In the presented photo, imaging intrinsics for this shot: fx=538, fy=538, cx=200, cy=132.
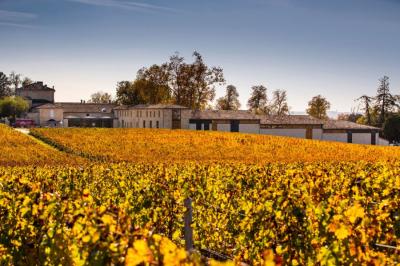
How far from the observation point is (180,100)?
321ft

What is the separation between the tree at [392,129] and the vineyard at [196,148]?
33.6 meters

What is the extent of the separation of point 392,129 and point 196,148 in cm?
4843

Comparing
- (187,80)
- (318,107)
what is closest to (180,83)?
(187,80)

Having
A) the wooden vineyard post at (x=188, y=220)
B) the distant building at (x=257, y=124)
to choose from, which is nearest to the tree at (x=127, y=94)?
the distant building at (x=257, y=124)

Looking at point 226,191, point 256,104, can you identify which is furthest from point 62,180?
point 256,104

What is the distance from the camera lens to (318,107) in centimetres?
13338

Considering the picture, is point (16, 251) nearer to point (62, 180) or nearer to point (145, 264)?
point (145, 264)

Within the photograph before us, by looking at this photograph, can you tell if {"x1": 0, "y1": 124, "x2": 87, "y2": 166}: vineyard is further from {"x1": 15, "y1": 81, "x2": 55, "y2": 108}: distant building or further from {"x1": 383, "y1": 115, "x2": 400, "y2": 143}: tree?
{"x1": 15, "y1": 81, "x2": 55, "y2": 108}: distant building

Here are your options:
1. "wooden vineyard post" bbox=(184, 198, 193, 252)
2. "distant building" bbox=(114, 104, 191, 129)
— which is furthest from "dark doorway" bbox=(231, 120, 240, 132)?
"wooden vineyard post" bbox=(184, 198, 193, 252)

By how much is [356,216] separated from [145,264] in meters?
3.50

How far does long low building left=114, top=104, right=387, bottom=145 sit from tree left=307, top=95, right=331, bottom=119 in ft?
150

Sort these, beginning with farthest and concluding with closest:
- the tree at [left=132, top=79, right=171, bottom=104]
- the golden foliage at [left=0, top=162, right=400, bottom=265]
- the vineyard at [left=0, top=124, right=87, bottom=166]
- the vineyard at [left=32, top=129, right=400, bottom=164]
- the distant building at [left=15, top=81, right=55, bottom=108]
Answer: the distant building at [left=15, top=81, right=55, bottom=108], the tree at [left=132, top=79, right=171, bottom=104], the vineyard at [left=32, top=129, right=400, bottom=164], the vineyard at [left=0, top=124, right=87, bottom=166], the golden foliage at [left=0, top=162, right=400, bottom=265]

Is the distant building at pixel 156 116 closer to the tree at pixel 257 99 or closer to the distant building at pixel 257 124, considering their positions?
the distant building at pixel 257 124

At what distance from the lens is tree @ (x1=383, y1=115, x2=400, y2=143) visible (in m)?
88.3
